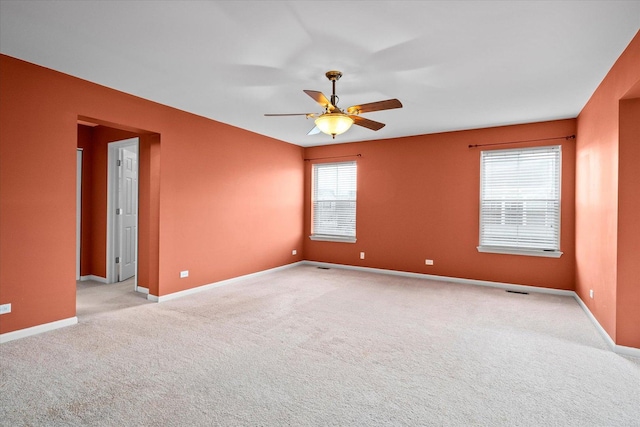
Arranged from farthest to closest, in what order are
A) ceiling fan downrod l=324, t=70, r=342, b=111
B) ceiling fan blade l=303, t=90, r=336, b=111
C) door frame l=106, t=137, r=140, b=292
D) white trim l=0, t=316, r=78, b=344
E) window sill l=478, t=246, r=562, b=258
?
1. door frame l=106, t=137, r=140, b=292
2. window sill l=478, t=246, r=562, b=258
3. ceiling fan downrod l=324, t=70, r=342, b=111
4. white trim l=0, t=316, r=78, b=344
5. ceiling fan blade l=303, t=90, r=336, b=111

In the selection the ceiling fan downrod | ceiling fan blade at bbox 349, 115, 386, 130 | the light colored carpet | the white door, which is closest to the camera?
the light colored carpet

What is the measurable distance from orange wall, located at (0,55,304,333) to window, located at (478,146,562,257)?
11.9 ft

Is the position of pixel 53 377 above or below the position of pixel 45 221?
below

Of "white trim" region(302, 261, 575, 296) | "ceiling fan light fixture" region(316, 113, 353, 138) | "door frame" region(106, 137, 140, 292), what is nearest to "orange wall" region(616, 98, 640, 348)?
"white trim" region(302, 261, 575, 296)

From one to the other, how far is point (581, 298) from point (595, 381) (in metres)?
2.34

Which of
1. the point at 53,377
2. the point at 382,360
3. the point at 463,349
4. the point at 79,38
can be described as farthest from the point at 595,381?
the point at 79,38

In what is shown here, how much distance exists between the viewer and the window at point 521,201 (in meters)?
4.93

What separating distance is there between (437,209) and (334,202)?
2.09 meters

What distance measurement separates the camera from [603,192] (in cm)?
337

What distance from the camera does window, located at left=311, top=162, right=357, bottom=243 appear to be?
6.75 m

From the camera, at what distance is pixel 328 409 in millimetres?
2109

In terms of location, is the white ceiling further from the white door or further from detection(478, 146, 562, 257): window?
the white door

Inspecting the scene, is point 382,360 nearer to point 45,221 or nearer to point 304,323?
point 304,323

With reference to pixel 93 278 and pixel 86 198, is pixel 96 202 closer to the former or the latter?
pixel 86 198
